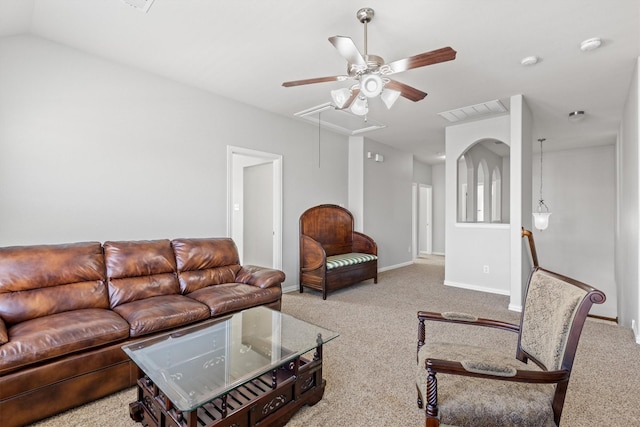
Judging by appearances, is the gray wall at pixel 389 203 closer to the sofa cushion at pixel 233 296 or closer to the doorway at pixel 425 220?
the doorway at pixel 425 220

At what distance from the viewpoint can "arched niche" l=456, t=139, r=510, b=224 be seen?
568 centimetres

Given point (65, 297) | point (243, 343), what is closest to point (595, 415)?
point (243, 343)

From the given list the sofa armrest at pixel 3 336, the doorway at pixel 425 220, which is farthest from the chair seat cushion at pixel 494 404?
the doorway at pixel 425 220

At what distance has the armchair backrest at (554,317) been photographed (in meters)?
1.25

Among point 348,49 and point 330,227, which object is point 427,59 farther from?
point 330,227

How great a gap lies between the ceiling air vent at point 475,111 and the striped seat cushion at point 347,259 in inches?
98.4

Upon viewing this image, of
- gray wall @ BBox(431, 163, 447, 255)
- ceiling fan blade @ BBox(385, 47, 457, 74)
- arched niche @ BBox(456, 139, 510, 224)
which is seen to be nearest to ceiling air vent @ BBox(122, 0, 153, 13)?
ceiling fan blade @ BBox(385, 47, 457, 74)

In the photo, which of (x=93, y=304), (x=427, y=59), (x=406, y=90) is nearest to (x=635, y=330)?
(x=406, y=90)

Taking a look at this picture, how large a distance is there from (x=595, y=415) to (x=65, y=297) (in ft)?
12.0

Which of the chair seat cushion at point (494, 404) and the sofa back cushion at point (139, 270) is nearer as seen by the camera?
the chair seat cushion at point (494, 404)

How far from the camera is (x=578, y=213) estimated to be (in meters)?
6.72

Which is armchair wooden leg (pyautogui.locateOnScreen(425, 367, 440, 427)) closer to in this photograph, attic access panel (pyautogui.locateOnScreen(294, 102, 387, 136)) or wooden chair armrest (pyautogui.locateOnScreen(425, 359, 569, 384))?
wooden chair armrest (pyautogui.locateOnScreen(425, 359, 569, 384))

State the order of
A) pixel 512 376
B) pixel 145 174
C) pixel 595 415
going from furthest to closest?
pixel 145 174, pixel 595 415, pixel 512 376

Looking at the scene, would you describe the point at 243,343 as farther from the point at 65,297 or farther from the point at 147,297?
the point at 65,297
